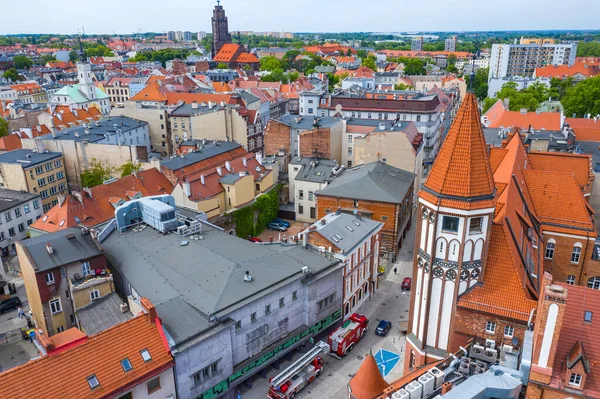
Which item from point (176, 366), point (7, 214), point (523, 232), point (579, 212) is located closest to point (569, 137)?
point (579, 212)

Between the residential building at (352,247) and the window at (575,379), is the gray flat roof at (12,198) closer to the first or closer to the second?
the residential building at (352,247)

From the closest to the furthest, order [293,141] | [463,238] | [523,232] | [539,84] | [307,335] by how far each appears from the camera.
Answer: [463,238], [523,232], [307,335], [293,141], [539,84]

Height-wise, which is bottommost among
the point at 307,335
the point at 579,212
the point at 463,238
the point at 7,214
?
the point at 307,335

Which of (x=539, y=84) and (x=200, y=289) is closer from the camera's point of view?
(x=200, y=289)

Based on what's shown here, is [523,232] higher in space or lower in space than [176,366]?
higher

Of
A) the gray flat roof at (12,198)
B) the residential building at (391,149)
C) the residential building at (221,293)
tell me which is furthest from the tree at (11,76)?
the residential building at (221,293)

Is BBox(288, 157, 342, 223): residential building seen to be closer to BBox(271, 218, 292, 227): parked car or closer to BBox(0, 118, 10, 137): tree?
BBox(271, 218, 292, 227): parked car

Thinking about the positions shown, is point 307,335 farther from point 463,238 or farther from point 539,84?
point 539,84
